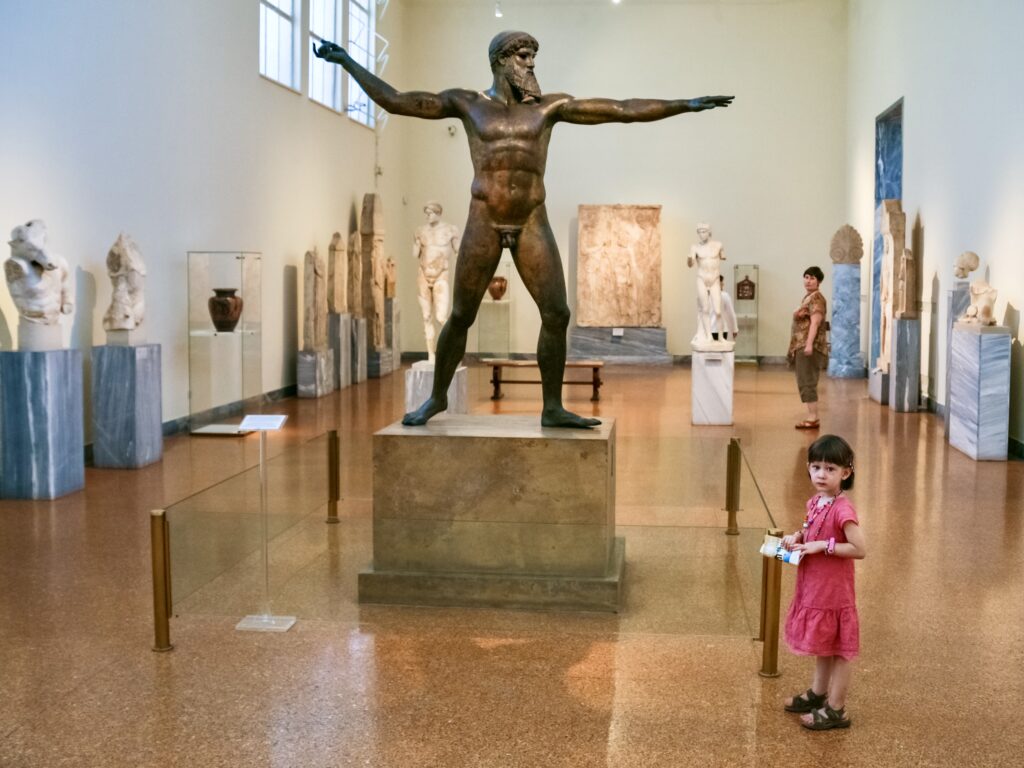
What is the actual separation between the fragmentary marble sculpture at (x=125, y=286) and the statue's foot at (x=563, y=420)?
5650mm

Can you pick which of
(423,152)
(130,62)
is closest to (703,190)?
(423,152)

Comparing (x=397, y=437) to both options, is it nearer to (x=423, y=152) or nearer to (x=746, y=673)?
(x=746, y=673)

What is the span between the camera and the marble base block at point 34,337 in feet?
30.2

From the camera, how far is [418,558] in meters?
6.06

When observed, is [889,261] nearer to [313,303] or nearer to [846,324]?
[846,324]

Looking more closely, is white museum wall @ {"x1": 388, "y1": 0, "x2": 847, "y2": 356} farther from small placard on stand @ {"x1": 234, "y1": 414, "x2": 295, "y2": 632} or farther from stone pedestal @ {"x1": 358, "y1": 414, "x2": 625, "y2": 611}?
small placard on stand @ {"x1": 234, "y1": 414, "x2": 295, "y2": 632}

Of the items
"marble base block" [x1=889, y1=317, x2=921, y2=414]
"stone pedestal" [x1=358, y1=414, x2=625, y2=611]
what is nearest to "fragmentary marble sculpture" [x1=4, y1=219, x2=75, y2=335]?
"stone pedestal" [x1=358, y1=414, x2=625, y2=611]

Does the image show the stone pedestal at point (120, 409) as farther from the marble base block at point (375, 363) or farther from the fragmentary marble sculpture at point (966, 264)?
the marble base block at point (375, 363)

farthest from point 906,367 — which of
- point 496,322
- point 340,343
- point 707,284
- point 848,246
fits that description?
point 496,322

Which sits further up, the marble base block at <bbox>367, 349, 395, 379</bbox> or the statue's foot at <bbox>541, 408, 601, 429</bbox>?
the statue's foot at <bbox>541, 408, 601, 429</bbox>

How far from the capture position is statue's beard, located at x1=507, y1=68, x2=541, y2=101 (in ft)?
20.7

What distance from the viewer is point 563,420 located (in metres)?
6.50

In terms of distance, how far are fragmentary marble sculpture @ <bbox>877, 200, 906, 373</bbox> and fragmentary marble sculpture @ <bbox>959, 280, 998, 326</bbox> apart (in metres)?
4.76

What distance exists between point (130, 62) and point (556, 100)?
701cm
